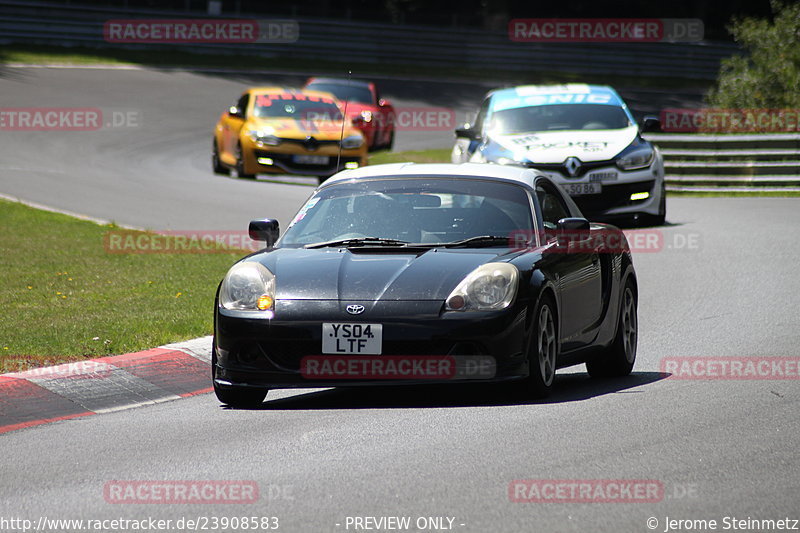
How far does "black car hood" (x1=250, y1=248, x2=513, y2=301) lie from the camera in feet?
25.1

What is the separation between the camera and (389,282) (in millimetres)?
7703

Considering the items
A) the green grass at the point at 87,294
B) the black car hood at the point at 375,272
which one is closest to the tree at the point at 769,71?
the green grass at the point at 87,294

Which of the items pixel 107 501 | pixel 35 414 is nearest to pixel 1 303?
pixel 35 414

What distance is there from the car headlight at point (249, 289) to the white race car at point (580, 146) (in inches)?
365

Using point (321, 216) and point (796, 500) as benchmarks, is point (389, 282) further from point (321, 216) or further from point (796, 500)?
point (796, 500)

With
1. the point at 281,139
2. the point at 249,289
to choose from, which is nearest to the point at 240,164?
the point at 281,139

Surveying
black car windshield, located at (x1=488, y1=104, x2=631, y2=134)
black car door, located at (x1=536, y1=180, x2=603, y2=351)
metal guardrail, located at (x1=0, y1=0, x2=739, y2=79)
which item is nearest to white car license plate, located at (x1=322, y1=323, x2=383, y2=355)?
black car door, located at (x1=536, y1=180, x2=603, y2=351)

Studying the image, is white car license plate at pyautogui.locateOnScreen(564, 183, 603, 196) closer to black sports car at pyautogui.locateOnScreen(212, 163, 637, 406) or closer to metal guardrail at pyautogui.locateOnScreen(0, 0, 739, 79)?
black sports car at pyautogui.locateOnScreen(212, 163, 637, 406)

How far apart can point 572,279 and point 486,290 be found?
106 centimetres

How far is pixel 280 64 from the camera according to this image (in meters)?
49.2

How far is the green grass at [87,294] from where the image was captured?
966 cm

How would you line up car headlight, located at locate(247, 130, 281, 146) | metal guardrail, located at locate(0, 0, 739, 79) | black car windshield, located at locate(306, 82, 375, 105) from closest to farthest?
car headlight, located at locate(247, 130, 281, 146) → black car windshield, located at locate(306, 82, 375, 105) → metal guardrail, located at locate(0, 0, 739, 79)

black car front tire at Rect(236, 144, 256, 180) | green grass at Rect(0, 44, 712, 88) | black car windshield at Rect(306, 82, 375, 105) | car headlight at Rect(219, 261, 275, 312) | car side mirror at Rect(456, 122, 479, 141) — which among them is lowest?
green grass at Rect(0, 44, 712, 88)

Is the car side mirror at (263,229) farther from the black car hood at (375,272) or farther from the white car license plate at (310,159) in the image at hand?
the white car license plate at (310,159)
